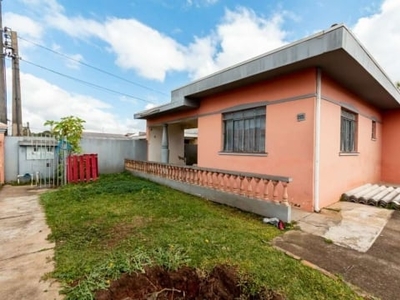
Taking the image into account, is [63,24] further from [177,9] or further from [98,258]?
[98,258]

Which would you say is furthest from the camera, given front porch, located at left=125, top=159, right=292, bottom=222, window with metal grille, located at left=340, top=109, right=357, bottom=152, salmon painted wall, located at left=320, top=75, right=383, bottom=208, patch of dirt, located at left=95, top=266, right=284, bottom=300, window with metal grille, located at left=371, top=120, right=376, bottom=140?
window with metal grille, located at left=371, top=120, right=376, bottom=140

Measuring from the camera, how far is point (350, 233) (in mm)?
3967

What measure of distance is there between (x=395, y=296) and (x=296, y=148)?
3659 mm

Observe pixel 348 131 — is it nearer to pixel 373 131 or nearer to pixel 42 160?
pixel 373 131

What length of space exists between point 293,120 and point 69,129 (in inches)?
326

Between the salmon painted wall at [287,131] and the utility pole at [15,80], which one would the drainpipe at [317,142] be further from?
the utility pole at [15,80]

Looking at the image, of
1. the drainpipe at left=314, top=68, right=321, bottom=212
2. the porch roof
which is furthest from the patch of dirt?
the porch roof

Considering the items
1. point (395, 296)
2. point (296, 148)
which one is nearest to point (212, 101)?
point (296, 148)

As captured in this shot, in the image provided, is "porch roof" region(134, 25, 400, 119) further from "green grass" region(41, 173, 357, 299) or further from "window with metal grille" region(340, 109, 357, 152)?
"green grass" region(41, 173, 357, 299)

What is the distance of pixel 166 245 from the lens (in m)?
3.20

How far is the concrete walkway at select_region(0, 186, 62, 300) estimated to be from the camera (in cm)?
225

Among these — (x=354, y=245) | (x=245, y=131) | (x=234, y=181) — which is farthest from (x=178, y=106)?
(x=354, y=245)

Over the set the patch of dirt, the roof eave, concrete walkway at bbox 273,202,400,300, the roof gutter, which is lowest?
concrete walkway at bbox 273,202,400,300

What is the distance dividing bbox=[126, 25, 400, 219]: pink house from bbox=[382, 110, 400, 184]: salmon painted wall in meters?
1.24
